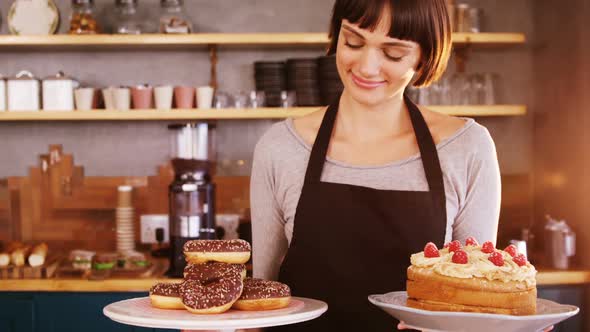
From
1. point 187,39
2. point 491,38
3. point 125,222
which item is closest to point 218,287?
point 187,39

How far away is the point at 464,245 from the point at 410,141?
0.83 feet

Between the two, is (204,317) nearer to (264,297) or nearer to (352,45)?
(264,297)

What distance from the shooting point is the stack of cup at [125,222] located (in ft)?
13.3

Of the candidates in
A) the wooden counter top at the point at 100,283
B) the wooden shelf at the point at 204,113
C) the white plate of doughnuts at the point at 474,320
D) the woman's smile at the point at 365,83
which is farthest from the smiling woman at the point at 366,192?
the wooden shelf at the point at 204,113

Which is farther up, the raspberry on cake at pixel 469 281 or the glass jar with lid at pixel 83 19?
the glass jar with lid at pixel 83 19

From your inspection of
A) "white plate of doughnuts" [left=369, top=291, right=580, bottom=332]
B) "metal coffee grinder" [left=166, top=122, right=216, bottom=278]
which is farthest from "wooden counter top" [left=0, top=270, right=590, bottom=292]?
"white plate of doughnuts" [left=369, top=291, right=580, bottom=332]

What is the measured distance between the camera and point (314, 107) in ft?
12.6

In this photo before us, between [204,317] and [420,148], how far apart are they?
0.64 metres

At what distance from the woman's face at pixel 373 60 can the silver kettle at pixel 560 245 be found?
226cm

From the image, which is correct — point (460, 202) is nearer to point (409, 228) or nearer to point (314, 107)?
point (409, 228)

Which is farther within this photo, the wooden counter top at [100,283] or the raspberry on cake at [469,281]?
the wooden counter top at [100,283]

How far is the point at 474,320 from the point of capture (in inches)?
49.2

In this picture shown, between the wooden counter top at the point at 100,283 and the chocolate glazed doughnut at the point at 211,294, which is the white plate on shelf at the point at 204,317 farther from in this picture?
the wooden counter top at the point at 100,283

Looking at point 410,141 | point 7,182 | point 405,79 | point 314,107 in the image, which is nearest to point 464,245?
point 410,141
